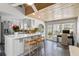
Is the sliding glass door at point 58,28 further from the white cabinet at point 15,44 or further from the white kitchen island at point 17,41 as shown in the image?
the white cabinet at point 15,44

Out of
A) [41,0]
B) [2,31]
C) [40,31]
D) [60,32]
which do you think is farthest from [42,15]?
[2,31]

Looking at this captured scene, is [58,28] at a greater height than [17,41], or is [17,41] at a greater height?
[58,28]

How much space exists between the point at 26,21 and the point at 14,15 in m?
0.25

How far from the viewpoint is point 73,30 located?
1.90 m

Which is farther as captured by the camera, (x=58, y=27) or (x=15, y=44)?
(x=15, y=44)

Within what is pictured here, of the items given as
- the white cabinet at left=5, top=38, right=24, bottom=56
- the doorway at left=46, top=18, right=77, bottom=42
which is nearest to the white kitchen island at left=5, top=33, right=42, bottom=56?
the white cabinet at left=5, top=38, right=24, bottom=56

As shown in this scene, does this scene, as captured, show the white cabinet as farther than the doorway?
Yes

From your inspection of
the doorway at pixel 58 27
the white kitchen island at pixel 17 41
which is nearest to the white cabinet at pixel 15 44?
the white kitchen island at pixel 17 41

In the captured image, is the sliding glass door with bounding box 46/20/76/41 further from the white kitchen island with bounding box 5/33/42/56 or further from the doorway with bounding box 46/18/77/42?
Result: the white kitchen island with bounding box 5/33/42/56

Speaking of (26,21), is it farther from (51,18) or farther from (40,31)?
(51,18)

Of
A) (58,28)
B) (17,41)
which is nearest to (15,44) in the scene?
(17,41)

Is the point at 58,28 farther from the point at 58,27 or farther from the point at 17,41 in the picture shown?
the point at 17,41

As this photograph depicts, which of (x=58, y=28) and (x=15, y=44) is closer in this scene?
(x=58, y=28)

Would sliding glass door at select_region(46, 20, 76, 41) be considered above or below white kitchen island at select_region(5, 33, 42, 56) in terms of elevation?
above
